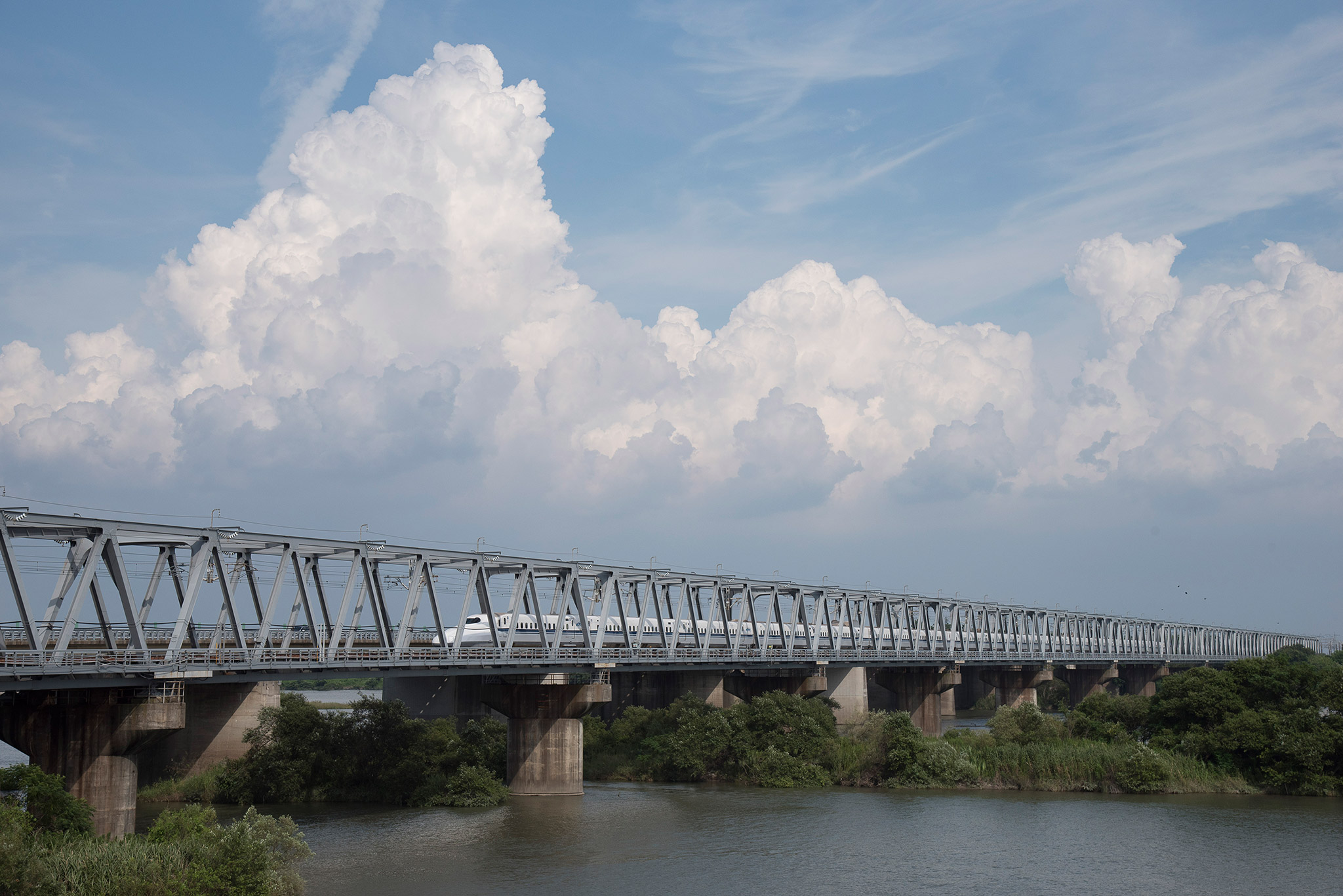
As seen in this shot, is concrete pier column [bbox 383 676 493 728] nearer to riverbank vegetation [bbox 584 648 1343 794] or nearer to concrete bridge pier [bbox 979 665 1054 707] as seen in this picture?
riverbank vegetation [bbox 584 648 1343 794]

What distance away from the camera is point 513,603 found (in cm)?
6366

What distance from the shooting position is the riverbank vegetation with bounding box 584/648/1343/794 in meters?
63.4

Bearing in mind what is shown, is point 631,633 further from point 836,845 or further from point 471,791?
point 836,845

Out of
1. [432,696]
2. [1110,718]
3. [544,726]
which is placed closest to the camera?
[544,726]

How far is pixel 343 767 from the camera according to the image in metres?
66.2

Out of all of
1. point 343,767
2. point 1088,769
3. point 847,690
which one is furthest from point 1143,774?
point 343,767

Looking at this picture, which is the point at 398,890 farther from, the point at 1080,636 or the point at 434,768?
the point at 1080,636

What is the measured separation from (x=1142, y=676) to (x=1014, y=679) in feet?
178

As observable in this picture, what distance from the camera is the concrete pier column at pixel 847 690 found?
3807 inches

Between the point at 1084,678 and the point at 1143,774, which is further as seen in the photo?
the point at 1084,678

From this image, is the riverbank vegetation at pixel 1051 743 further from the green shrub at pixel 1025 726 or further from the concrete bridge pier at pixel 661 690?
the concrete bridge pier at pixel 661 690

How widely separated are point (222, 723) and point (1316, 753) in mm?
61813

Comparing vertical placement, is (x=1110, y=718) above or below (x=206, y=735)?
below

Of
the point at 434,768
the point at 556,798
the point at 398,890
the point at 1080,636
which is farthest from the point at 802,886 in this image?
the point at 1080,636
